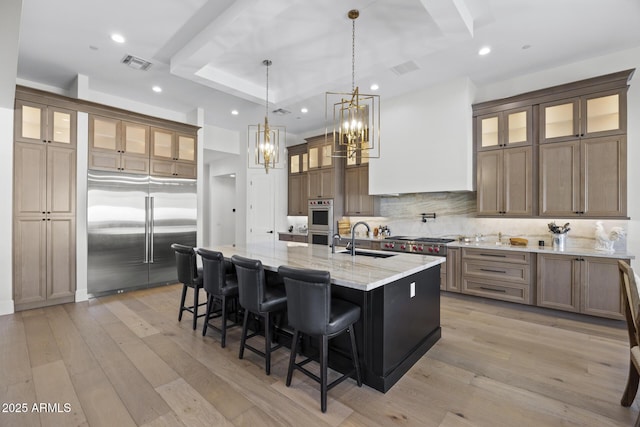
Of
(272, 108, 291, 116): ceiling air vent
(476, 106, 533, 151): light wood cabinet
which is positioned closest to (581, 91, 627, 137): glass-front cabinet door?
(476, 106, 533, 151): light wood cabinet

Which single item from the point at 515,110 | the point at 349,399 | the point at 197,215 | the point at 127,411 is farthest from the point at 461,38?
the point at 197,215

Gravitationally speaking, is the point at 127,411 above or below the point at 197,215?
below

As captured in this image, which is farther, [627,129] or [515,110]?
[515,110]

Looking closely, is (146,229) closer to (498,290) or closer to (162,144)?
(162,144)

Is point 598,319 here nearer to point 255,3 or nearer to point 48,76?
point 255,3

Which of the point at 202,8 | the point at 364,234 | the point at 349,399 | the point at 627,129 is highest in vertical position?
the point at 202,8

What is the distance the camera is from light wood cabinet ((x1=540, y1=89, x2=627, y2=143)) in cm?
345

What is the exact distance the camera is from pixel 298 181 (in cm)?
684

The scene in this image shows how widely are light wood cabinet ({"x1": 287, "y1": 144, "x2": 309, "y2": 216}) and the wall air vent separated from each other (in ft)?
9.92

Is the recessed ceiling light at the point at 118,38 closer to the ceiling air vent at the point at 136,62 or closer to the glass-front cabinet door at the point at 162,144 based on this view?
the ceiling air vent at the point at 136,62

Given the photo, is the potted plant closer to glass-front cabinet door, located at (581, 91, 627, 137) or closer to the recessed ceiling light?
glass-front cabinet door, located at (581, 91, 627, 137)

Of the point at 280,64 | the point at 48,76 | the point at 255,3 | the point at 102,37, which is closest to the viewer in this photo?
the point at 255,3

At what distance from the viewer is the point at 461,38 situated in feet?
9.70

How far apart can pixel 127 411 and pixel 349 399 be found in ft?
4.86
